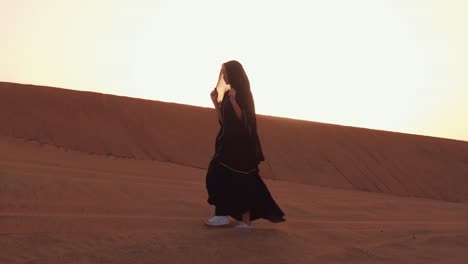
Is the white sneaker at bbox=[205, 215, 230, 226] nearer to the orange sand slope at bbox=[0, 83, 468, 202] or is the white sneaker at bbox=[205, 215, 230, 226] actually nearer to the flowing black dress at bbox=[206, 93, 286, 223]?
the flowing black dress at bbox=[206, 93, 286, 223]

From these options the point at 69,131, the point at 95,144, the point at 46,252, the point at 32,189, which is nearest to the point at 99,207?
the point at 32,189

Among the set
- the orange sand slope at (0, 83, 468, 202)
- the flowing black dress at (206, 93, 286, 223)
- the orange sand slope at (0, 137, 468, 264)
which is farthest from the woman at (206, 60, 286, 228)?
the orange sand slope at (0, 83, 468, 202)

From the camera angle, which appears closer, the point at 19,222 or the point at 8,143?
the point at 19,222

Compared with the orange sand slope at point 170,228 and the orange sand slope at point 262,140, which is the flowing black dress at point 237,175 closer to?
the orange sand slope at point 170,228

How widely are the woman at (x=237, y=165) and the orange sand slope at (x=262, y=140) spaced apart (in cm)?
929

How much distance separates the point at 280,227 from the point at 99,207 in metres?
2.20

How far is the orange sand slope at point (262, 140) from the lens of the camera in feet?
55.0

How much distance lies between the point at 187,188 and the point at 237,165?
3724 millimetres

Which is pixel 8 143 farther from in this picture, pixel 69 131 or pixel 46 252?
pixel 46 252

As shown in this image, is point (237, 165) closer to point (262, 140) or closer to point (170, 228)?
point (170, 228)

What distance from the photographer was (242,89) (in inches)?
264

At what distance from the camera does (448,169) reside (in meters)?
19.9

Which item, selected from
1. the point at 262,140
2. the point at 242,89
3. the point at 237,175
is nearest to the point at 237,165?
the point at 237,175

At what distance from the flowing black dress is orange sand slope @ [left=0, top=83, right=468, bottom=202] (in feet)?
30.5
